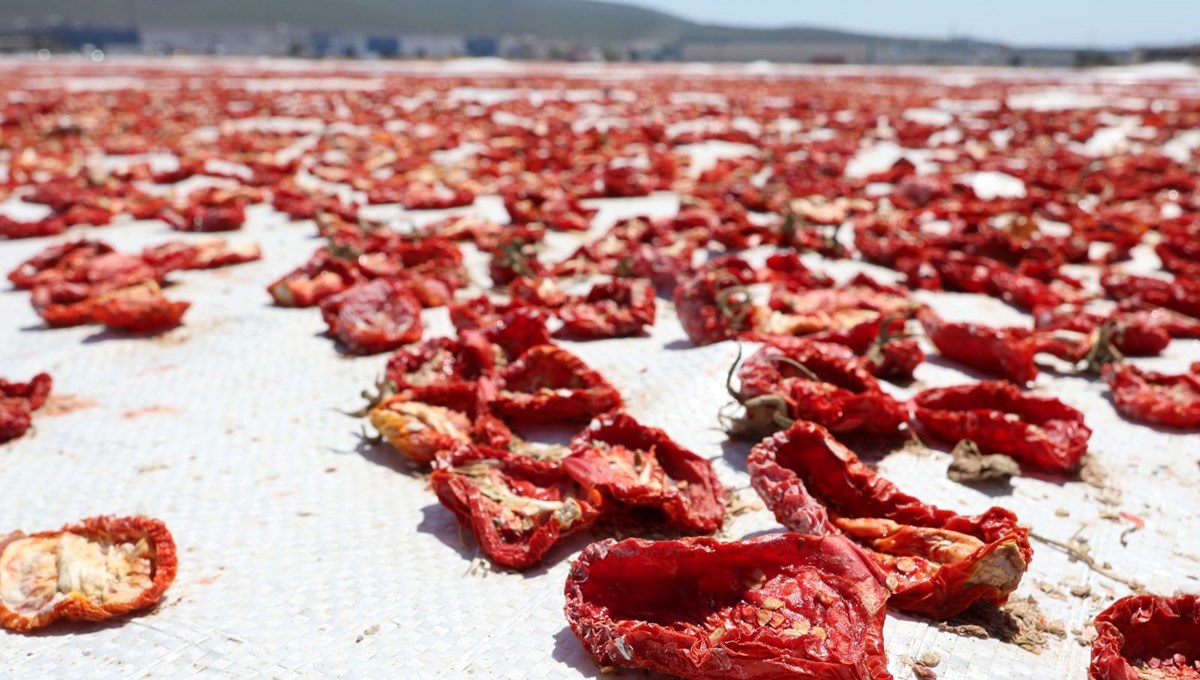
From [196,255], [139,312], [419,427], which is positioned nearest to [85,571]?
[419,427]

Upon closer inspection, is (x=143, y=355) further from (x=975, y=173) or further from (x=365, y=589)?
(x=975, y=173)

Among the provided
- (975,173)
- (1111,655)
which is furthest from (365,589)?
(975,173)

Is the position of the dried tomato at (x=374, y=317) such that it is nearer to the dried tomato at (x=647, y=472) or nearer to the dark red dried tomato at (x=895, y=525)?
the dried tomato at (x=647, y=472)

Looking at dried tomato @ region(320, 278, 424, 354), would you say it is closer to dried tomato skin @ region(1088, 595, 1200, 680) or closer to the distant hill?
dried tomato skin @ region(1088, 595, 1200, 680)

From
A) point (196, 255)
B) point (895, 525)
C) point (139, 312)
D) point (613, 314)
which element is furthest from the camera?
point (196, 255)

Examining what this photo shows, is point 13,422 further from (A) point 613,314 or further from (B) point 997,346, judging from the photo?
(B) point 997,346

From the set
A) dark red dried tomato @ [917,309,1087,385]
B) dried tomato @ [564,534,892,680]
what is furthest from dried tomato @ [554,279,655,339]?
dried tomato @ [564,534,892,680]

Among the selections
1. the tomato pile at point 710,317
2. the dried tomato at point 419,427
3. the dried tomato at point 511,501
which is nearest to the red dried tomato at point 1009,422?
the tomato pile at point 710,317
